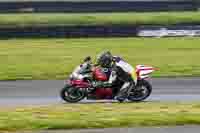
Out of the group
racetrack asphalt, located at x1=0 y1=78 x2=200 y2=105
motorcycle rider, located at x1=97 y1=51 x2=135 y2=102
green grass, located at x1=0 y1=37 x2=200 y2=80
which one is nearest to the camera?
motorcycle rider, located at x1=97 y1=51 x2=135 y2=102

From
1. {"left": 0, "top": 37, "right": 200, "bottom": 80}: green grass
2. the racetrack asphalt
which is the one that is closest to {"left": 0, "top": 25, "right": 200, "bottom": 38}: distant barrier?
{"left": 0, "top": 37, "right": 200, "bottom": 80}: green grass

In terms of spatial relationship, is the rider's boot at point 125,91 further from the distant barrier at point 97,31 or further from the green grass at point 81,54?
the distant barrier at point 97,31

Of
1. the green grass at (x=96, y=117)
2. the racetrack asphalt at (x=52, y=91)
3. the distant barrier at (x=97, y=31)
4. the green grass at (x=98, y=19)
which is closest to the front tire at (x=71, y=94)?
the racetrack asphalt at (x=52, y=91)

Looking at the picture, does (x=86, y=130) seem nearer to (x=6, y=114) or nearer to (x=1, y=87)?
(x=6, y=114)

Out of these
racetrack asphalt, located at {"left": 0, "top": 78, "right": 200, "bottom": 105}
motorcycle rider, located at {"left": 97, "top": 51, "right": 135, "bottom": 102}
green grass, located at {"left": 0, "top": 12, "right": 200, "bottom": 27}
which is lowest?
racetrack asphalt, located at {"left": 0, "top": 78, "right": 200, "bottom": 105}

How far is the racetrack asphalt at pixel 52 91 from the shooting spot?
1616cm

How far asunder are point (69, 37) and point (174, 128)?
18.4 m

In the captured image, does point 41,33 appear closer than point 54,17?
Yes

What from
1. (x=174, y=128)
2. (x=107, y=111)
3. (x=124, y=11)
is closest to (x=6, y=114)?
(x=107, y=111)

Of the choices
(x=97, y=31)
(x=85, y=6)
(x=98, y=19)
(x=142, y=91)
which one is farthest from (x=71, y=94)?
(x=85, y=6)

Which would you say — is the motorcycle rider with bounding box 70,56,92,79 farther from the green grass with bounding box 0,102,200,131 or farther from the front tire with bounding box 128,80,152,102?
the green grass with bounding box 0,102,200,131

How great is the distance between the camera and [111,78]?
15727 mm

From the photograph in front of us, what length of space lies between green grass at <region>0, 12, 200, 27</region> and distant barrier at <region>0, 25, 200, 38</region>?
28.4 inches

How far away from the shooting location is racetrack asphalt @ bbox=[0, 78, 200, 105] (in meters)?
16.2
